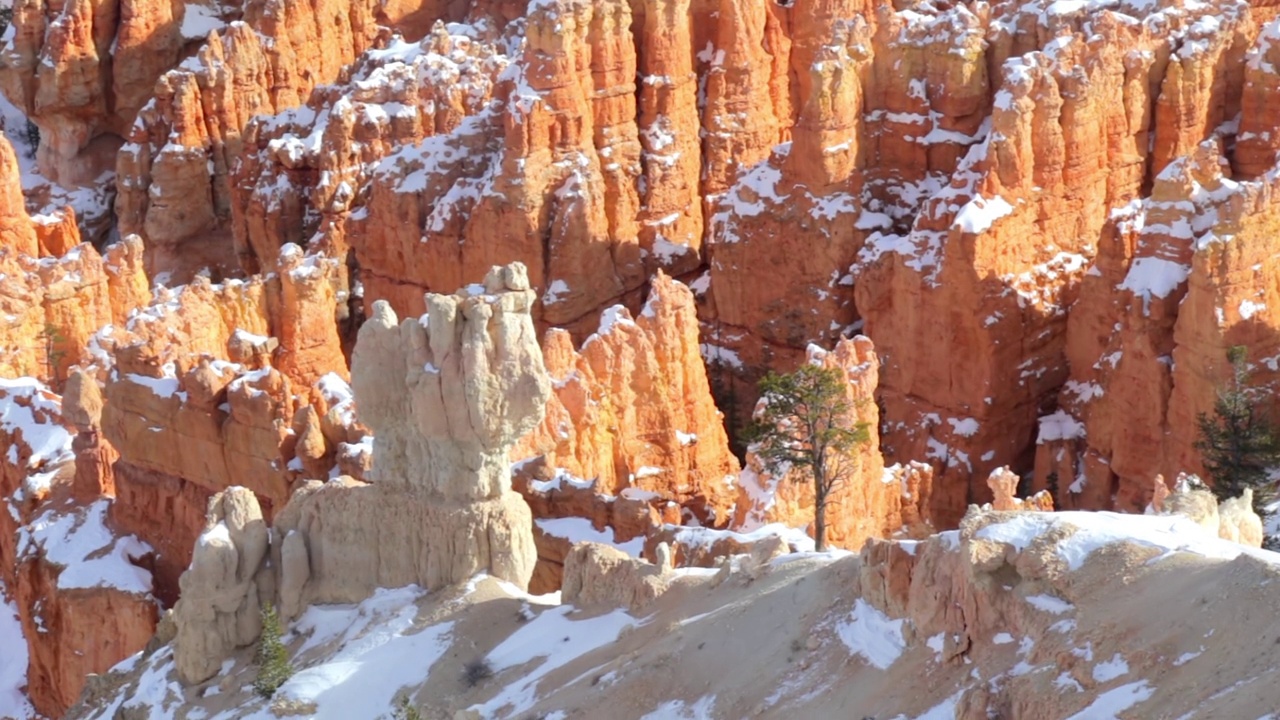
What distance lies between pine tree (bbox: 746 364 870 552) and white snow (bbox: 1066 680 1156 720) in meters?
12.6

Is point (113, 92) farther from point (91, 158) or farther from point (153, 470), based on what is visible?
point (153, 470)

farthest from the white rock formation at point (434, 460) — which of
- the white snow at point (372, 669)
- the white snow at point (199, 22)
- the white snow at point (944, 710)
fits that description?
the white snow at point (199, 22)

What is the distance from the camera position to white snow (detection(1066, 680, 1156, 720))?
52.2 ft

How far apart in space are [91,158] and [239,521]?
44515mm

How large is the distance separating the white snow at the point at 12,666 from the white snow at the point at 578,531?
12366 mm

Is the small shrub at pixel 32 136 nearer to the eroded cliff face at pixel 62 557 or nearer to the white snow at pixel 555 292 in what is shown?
the white snow at pixel 555 292

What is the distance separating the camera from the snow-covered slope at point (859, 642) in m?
16.4

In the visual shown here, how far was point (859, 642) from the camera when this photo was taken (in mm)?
19469

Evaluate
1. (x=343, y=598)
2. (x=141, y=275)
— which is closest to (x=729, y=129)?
(x=141, y=275)

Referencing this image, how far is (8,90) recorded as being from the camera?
66.2 metres

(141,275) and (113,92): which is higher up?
(113,92)

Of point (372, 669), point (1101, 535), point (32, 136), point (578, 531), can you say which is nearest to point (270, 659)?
point (372, 669)

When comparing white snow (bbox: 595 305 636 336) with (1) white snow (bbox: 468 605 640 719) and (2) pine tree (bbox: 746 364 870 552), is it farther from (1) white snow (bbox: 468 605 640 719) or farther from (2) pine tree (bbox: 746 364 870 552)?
(1) white snow (bbox: 468 605 640 719)

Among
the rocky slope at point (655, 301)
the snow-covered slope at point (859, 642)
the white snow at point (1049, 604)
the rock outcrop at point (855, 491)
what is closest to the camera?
the snow-covered slope at point (859, 642)
